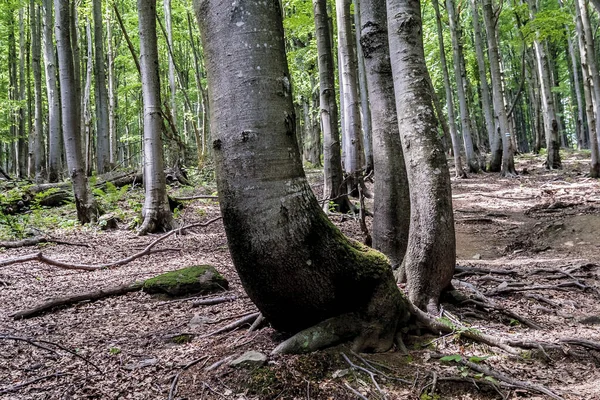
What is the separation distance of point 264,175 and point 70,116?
8.18 meters

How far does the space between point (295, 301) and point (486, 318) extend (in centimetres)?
182

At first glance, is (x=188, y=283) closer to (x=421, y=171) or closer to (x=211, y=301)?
(x=211, y=301)

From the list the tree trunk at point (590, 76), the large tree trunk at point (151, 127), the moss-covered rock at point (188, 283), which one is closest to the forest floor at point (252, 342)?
the moss-covered rock at point (188, 283)

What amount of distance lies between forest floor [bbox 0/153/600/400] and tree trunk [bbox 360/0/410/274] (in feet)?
2.66

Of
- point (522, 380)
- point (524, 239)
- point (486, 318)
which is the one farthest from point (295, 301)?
point (524, 239)

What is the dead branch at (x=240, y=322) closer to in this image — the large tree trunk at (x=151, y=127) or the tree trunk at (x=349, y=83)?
the large tree trunk at (x=151, y=127)

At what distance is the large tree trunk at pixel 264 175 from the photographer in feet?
7.68

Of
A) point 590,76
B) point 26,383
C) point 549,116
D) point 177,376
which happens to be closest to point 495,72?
point 549,116

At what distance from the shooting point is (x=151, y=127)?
8.10 meters

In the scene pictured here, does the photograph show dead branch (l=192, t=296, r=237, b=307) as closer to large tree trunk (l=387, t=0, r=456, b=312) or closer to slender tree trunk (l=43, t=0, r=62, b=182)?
large tree trunk (l=387, t=0, r=456, b=312)

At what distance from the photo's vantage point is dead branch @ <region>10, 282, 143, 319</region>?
3912 millimetres

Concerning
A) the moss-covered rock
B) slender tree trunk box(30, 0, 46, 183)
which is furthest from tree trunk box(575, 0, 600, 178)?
slender tree trunk box(30, 0, 46, 183)

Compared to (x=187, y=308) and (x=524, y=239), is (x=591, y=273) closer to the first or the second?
(x=524, y=239)

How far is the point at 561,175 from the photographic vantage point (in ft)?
46.2
